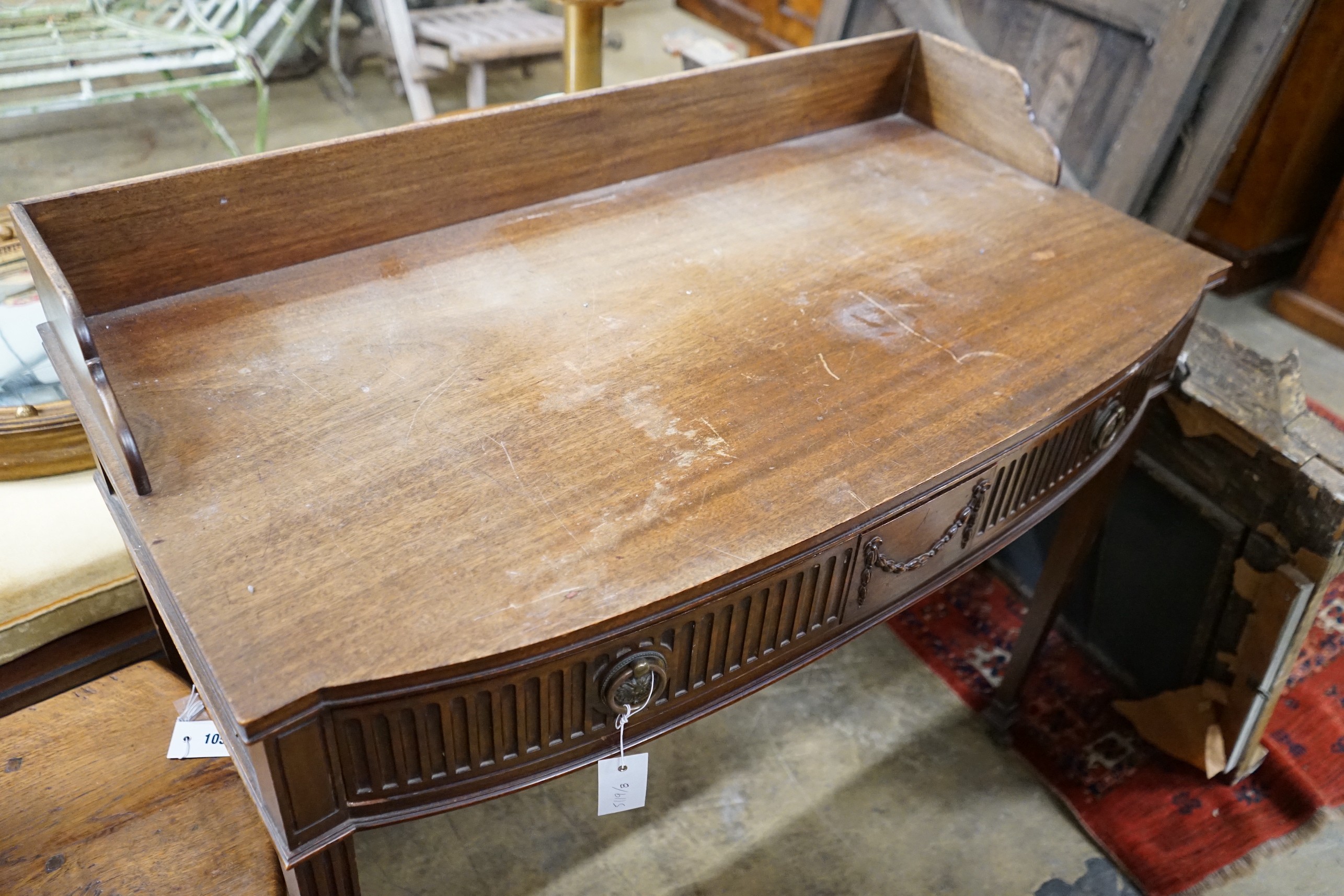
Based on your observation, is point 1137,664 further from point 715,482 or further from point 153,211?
point 153,211

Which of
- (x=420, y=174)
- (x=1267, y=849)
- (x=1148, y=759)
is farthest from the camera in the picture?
(x=1148, y=759)

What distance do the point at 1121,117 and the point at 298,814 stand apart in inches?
86.6

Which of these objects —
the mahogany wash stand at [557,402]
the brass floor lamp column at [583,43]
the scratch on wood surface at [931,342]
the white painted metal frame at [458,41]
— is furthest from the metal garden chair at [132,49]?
the scratch on wood surface at [931,342]

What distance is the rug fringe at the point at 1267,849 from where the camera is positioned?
1.72 m

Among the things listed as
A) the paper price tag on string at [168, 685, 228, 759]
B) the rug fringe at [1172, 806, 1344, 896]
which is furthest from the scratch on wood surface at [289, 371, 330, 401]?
the rug fringe at [1172, 806, 1344, 896]

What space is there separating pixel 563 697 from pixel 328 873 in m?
0.26

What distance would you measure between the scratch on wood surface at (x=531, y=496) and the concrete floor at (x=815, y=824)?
0.98 meters

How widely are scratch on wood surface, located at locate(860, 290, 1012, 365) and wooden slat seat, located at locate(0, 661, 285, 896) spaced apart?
945 millimetres

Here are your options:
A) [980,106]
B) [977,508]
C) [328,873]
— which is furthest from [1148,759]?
[328,873]

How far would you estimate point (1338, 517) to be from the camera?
1542mm

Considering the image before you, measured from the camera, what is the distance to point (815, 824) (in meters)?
1.79

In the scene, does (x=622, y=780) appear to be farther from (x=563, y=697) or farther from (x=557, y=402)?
(x=557, y=402)

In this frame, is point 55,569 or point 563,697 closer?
point 563,697

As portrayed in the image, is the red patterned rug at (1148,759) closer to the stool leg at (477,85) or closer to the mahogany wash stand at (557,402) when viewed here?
the mahogany wash stand at (557,402)
